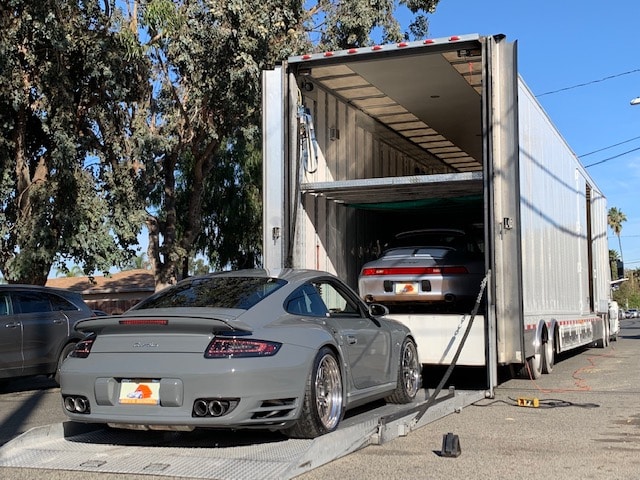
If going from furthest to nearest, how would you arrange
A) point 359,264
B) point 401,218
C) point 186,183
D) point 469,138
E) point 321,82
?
point 186,183 < point 469,138 < point 401,218 < point 359,264 < point 321,82

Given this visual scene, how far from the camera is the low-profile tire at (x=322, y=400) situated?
618cm

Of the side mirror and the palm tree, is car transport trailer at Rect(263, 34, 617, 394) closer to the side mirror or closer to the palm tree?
the side mirror

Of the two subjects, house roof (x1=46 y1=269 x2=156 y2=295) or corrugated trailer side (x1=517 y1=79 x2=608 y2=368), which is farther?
house roof (x1=46 y1=269 x2=156 y2=295)

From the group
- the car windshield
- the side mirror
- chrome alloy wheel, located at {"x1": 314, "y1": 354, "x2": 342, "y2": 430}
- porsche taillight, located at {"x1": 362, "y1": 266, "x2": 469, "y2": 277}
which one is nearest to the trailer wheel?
porsche taillight, located at {"x1": 362, "y1": 266, "x2": 469, "y2": 277}

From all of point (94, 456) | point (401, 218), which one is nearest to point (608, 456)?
point (94, 456)

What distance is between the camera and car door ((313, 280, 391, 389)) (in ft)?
23.3

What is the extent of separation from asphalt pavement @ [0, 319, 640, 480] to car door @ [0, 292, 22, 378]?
42cm

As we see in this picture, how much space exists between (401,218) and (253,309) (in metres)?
8.40

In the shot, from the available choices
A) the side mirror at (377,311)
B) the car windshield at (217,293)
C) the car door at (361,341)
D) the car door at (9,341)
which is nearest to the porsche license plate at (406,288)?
the car door at (361,341)

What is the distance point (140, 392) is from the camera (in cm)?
587

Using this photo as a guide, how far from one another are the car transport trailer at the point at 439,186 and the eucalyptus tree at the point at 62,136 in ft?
23.5

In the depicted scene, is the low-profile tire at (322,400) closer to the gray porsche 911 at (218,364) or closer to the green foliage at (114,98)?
the gray porsche 911 at (218,364)

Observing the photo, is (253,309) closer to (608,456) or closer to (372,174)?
(608,456)

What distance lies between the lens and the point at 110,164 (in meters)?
20.6
